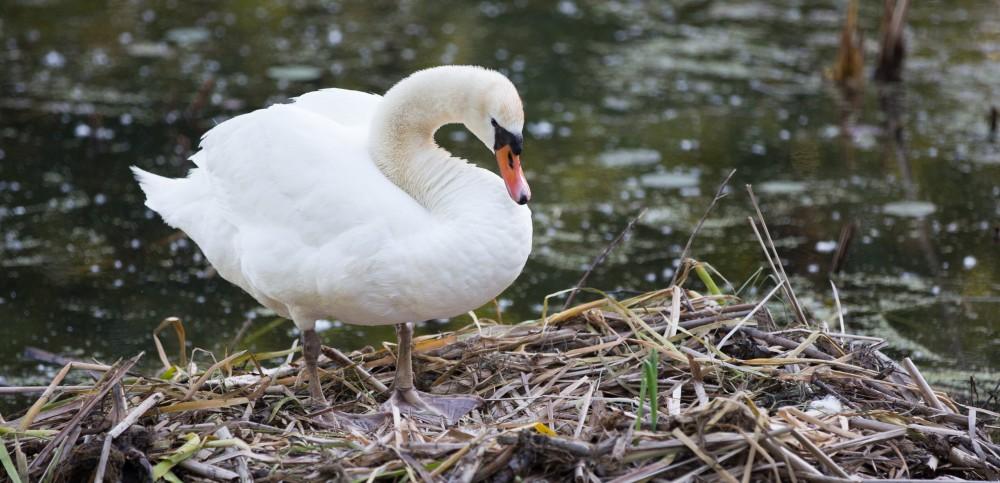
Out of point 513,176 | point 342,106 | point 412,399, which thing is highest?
point 513,176

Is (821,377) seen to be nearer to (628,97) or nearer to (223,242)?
(223,242)

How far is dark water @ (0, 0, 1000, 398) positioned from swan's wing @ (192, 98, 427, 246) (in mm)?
1645

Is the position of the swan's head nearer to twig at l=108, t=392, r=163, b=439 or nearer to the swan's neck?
the swan's neck

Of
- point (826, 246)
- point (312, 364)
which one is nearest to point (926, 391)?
point (312, 364)

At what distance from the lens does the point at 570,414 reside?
14.2ft

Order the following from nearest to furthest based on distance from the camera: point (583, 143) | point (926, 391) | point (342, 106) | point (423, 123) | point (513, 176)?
point (513, 176)
point (926, 391)
point (423, 123)
point (342, 106)
point (583, 143)

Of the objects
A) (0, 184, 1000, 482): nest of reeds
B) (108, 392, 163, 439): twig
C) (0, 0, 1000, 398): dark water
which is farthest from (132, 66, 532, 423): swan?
(0, 0, 1000, 398): dark water

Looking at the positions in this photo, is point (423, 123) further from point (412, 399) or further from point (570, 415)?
point (570, 415)

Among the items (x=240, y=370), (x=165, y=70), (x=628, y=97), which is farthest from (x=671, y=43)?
(x=240, y=370)

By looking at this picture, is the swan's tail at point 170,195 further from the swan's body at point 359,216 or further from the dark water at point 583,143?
the dark water at point 583,143

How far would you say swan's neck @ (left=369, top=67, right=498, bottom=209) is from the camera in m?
4.43

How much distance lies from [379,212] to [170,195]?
1.19 meters

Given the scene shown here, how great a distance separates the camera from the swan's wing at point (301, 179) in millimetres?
4312

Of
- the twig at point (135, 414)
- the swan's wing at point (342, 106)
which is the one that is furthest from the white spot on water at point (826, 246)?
the twig at point (135, 414)
